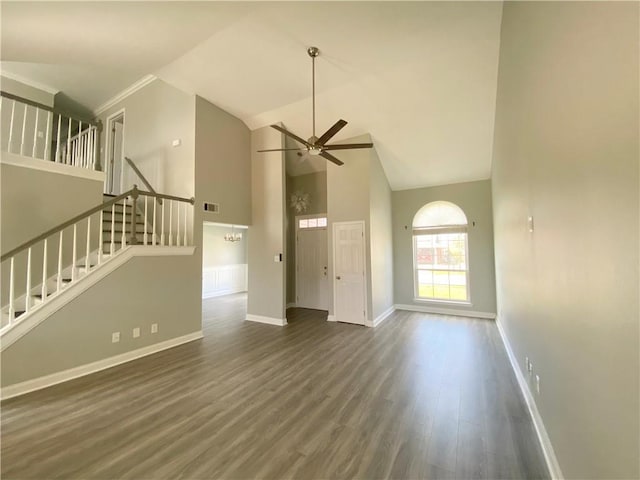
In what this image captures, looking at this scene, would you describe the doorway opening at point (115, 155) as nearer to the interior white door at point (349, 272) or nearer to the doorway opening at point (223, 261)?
the doorway opening at point (223, 261)

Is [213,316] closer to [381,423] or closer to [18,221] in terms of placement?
[18,221]

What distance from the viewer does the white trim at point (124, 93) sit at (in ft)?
17.9

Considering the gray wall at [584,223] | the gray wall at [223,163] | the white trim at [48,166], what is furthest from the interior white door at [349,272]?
the white trim at [48,166]

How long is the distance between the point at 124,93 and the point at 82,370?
5.92 m

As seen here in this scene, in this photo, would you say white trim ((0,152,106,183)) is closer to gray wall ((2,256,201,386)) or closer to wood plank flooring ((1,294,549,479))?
gray wall ((2,256,201,386))

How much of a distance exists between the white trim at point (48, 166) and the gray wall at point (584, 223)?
18.4 feet

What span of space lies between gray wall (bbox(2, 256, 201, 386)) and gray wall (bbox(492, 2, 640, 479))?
4.68m

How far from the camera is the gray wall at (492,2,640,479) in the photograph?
0.89 m

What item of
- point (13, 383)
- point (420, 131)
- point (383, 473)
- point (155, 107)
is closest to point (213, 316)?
point (13, 383)

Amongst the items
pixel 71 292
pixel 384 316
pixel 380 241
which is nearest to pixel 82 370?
pixel 71 292

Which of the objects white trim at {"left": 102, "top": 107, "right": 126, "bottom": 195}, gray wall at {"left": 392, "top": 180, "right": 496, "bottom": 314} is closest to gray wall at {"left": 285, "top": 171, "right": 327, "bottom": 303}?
gray wall at {"left": 392, "top": 180, "right": 496, "bottom": 314}

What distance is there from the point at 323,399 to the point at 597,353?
2.25 m

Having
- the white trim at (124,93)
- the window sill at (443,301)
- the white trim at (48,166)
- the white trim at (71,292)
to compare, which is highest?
the white trim at (124,93)

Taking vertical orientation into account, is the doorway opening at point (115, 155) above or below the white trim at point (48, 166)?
above
